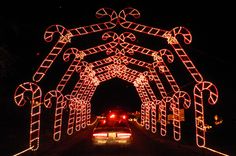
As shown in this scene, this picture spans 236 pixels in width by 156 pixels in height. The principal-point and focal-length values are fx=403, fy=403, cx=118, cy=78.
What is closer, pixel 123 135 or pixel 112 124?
pixel 123 135

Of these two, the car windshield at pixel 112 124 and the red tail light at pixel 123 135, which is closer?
the red tail light at pixel 123 135

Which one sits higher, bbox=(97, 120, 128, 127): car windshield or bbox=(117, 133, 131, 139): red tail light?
bbox=(97, 120, 128, 127): car windshield

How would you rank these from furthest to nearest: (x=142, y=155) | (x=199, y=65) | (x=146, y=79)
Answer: (x=146, y=79)
(x=199, y=65)
(x=142, y=155)

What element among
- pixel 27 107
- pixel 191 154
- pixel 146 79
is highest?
pixel 146 79

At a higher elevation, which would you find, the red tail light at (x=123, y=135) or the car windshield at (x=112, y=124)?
the car windshield at (x=112, y=124)

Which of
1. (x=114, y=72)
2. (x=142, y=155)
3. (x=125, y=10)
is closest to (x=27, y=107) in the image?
(x=114, y=72)

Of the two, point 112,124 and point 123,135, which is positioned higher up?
point 112,124

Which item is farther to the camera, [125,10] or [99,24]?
[99,24]

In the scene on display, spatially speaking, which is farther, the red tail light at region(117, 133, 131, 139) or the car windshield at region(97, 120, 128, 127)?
the car windshield at region(97, 120, 128, 127)

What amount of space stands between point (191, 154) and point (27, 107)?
16509mm

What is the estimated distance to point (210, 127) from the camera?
1149 inches

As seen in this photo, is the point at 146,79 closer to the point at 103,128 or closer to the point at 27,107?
the point at 27,107
